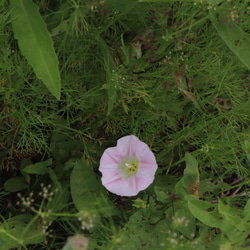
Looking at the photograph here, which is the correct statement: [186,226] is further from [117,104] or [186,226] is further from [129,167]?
[117,104]

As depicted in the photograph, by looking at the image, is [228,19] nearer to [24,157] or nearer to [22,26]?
[22,26]

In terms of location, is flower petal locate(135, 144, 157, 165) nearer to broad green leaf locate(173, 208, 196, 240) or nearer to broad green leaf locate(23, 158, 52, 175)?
broad green leaf locate(173, 208, 196, 240)

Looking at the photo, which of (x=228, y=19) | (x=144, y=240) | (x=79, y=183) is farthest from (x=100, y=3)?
(x=144, y=240)

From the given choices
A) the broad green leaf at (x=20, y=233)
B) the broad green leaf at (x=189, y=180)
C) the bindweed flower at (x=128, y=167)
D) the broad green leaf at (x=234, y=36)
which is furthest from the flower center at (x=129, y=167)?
the broad green leaf at (x=234, y=36)

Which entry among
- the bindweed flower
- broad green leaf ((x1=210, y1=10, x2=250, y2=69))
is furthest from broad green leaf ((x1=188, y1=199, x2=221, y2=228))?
broad green leaf ((x1=210, y1=10, x2=250, y2=69))

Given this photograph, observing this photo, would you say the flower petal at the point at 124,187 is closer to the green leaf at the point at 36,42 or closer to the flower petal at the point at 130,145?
the flower petal at the point at 130,145

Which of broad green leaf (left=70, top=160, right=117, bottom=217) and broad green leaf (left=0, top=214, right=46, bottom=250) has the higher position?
broad green leaf (left=70, top=160, right=117, bottom=217)

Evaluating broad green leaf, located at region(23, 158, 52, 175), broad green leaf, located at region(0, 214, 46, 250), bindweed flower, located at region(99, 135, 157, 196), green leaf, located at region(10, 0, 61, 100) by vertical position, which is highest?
green leaf, located at region(10, 0, 61, 100)
